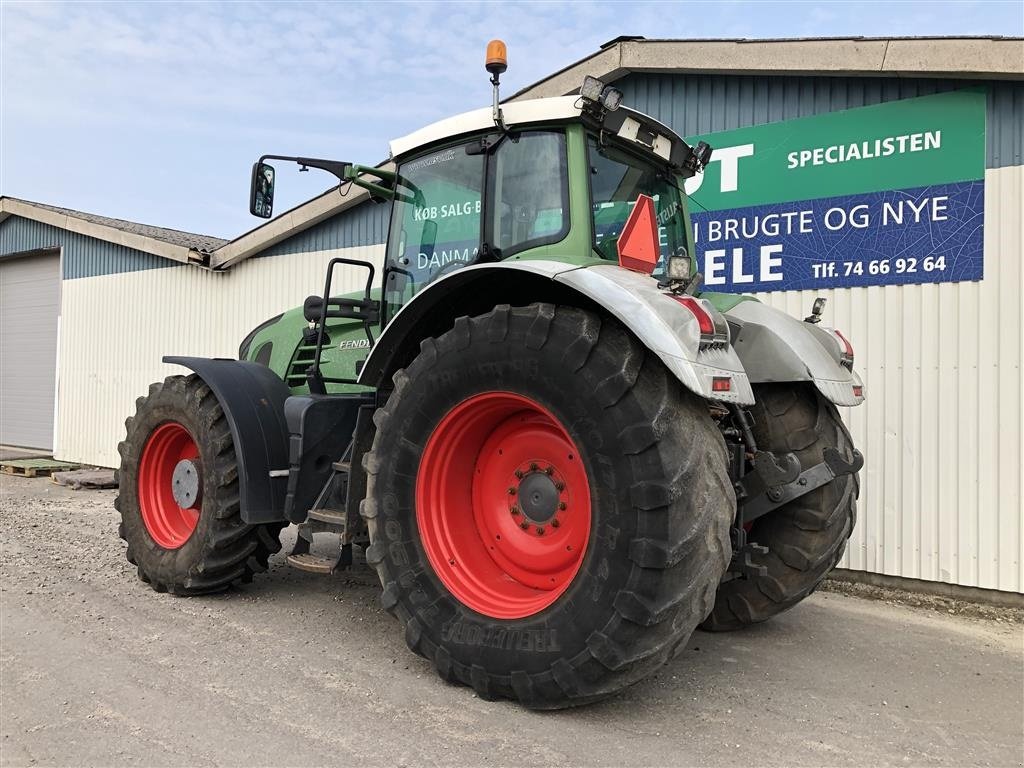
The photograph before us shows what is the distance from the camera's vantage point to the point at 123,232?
467 inches

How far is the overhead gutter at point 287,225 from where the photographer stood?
365 inches

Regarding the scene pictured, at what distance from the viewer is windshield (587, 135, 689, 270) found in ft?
12.4

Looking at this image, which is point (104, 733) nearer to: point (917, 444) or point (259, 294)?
point (917, 444)

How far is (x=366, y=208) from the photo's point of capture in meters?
9.26

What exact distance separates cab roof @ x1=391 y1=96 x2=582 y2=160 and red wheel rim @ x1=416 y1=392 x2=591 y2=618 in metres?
1.45

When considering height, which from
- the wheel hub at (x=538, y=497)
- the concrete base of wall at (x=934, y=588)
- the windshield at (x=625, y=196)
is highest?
the windshield at (x=625, y=196)

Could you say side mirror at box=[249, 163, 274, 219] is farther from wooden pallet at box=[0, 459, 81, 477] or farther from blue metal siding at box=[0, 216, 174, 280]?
wooden pallet at box=[0, 459, 81, 477]

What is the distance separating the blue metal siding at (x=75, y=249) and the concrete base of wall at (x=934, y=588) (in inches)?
392

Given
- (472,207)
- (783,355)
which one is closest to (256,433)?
(472,207)

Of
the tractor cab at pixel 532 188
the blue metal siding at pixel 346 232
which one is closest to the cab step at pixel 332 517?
the tractor cab at pixel 532 188

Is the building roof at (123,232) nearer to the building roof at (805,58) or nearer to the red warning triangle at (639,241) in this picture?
the building roof at (805,58)

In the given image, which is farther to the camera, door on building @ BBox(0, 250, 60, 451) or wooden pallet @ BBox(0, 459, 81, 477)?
door on building @ BBox(0, 250, 60, 451)

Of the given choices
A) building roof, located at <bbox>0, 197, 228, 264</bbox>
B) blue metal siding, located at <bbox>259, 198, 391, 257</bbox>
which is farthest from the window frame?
building roof, located at <bbox>0, 197, 228, 264</bbox>

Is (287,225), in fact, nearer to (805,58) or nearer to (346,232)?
(346,232)
